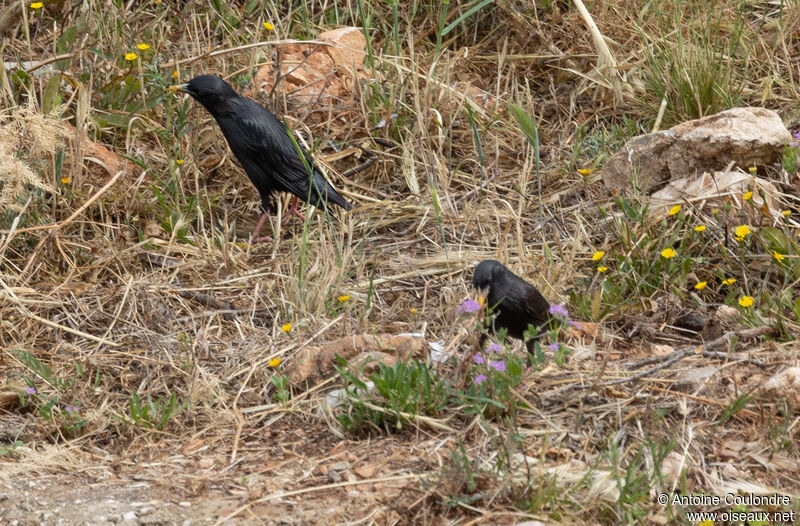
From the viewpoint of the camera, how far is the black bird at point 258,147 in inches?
194

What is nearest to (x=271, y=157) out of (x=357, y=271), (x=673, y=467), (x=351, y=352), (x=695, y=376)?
(x=357, y=271)

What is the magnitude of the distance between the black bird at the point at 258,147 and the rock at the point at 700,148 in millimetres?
1328

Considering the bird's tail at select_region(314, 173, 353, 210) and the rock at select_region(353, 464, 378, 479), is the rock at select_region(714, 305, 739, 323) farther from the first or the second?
the bird's tail at select_region(314, 173, 353, 210)

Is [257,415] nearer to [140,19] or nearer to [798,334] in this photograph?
[798,334]

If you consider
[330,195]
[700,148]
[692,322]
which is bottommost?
[692,322]

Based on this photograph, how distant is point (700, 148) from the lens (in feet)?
14.9

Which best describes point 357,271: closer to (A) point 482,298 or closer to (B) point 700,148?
(A) point 482,298

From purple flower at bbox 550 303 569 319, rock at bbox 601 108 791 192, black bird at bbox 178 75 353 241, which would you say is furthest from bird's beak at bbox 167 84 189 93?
purple flower at bbox 550 303 569 319

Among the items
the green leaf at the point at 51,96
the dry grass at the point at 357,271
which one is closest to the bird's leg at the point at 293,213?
the dry grass at the point at 357,271

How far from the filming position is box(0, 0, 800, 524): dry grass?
117 inches

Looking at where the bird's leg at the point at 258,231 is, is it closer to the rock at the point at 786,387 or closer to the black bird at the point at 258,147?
the black bird at the point at 258,147

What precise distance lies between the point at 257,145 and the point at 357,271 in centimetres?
97

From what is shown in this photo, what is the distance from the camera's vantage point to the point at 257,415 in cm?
342

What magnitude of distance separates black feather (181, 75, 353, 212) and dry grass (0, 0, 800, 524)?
190 mm
